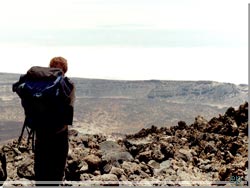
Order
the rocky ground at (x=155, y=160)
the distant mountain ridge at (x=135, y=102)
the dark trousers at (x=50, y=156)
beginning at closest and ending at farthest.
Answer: the dark trousers at (x=50, y=156) → the rocky ground at (x=155, y=160) → the distant mountain ridge at (x=135, y=102)

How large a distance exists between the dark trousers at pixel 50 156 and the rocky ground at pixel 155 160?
5.82 ft

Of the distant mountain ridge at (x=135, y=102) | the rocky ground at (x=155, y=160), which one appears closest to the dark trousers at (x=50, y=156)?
the rocky ground at (x=155, y=160)

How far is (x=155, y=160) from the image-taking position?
34.2 ft

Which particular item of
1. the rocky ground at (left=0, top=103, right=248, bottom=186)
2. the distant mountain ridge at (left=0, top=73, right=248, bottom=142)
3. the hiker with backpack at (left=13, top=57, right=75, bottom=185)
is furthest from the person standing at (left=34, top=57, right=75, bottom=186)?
the distant mountain ridge at (left=0, top=73, right=248, bottom=142)

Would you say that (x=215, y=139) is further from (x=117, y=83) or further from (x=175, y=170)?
(x=117, y=83)

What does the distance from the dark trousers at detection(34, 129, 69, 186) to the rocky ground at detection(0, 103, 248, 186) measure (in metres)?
1.77

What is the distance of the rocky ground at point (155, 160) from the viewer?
9008 millimetres

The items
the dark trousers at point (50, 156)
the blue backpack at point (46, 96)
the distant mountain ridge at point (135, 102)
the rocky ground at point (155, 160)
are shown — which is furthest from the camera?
the distant mountain ridge at point (135, 102)

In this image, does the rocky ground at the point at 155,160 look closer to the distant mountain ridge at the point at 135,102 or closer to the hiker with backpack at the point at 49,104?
the hiker with backpack at the point at 49,104

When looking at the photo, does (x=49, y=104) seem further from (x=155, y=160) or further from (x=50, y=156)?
(x=155, y=160)

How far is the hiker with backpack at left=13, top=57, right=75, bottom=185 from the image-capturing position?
6.08m

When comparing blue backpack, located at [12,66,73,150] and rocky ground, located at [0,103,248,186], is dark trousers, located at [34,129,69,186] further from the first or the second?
rocky ground, located at [0,103,248,186]

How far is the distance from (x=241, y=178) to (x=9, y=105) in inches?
4745

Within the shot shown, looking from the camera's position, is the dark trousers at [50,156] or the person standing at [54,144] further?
the dark trousers at [50,156]
